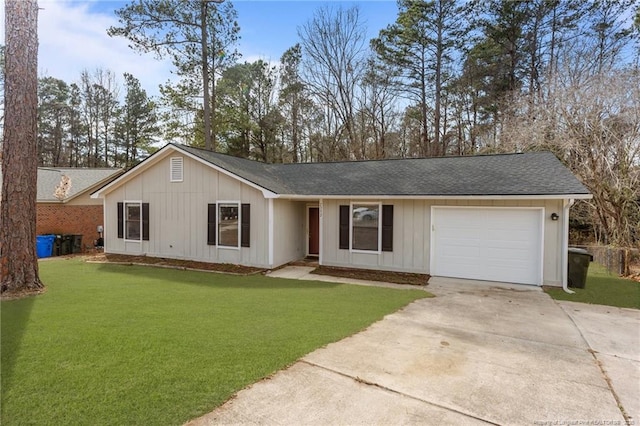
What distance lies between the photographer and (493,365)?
402 centimetres

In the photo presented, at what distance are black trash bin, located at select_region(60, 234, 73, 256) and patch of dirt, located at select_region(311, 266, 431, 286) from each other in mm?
11452

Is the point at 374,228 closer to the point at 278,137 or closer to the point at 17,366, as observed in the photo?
the point at 17,366

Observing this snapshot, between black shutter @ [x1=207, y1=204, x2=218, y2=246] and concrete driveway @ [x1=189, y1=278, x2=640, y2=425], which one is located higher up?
black shutter @ [x1=207, y1=204, x2=218, y2=246]

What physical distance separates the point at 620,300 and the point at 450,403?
672 centimetres

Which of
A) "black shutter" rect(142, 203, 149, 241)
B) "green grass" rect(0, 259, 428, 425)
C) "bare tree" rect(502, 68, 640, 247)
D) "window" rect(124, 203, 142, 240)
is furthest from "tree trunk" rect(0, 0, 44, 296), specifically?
"bare tree" rect(502, 68, 640, 247)

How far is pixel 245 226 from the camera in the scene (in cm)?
1053

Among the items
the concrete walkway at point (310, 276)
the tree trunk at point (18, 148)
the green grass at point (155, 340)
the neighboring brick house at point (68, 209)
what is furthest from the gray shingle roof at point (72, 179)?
the concrete walkway at point (310, 276)

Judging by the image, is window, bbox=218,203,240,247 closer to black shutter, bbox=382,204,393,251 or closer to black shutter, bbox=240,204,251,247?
black shutter, bbox=240,204,251,247

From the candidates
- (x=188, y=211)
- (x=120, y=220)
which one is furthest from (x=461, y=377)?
(x=120, y=220)

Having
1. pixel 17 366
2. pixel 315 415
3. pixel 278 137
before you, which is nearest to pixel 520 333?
pixel 315 415

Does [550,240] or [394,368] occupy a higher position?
[550,240]

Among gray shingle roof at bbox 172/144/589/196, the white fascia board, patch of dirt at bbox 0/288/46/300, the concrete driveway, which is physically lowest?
the concrete driveway

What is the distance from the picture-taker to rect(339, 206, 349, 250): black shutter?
1049 cm

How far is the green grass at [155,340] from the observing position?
292 cm
